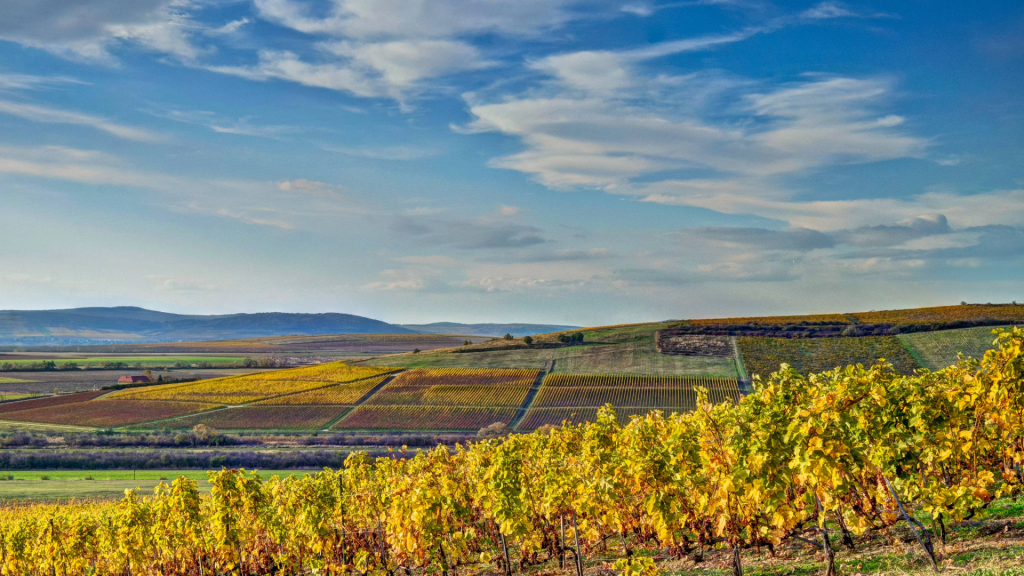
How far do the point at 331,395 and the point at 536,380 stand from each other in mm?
27105

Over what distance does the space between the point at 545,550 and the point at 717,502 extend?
300 inches

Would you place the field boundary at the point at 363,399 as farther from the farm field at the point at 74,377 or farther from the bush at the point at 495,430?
the farm field at the point at 74,377

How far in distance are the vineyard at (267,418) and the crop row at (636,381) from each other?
27853 mm

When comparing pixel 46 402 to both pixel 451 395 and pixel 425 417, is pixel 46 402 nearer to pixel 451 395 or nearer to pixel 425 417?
pixel 451 395

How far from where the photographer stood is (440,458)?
666 inches

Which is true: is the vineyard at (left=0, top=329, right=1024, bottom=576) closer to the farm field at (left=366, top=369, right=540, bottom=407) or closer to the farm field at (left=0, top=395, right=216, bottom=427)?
the farm field at (left=366, top=369, right=540, bottom=407)

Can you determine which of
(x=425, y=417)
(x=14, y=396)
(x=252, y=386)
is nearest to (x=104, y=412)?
(x=252, y=386)

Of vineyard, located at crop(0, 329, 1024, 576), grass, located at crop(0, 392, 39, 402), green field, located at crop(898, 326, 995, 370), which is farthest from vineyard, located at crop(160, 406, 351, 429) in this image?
green field, located at crop(898, 326, 995, 370)

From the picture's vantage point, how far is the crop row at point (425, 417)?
72.9 meters

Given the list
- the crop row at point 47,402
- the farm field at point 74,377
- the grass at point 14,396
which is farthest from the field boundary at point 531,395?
the grass at point 14,396

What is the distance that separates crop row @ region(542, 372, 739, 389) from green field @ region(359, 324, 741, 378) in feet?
6.77

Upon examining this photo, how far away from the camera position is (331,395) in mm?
90312

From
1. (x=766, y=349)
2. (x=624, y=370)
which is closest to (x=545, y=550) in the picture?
(x=624, y=370)

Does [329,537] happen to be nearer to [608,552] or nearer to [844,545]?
[608,552]
